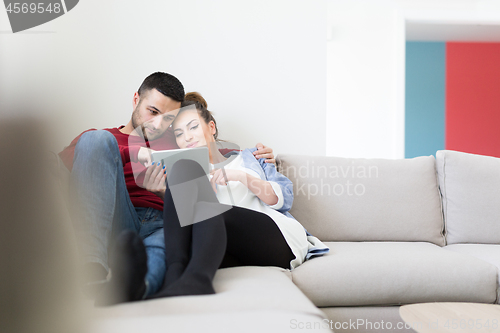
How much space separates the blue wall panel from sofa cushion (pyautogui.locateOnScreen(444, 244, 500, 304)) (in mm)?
2274

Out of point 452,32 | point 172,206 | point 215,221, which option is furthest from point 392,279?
point 452,32

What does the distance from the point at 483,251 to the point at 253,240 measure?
0.97 metres

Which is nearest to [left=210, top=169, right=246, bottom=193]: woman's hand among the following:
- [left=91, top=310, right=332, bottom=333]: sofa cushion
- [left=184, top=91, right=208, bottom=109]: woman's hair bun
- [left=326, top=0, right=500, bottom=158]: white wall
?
[left=184, top=91, right=208, bottom=109]: woman's hair bun

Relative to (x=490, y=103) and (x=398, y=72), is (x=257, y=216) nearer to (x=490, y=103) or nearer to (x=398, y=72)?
(x=398, y=72)

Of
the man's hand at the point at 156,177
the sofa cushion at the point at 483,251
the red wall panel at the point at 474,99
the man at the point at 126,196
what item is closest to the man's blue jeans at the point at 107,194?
the man at the point at 126,196

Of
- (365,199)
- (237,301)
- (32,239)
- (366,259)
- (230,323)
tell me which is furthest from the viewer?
(365,199)

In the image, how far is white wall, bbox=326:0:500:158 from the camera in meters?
2.72

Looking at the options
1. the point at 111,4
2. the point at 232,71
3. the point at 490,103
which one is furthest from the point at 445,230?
the point at 490,103

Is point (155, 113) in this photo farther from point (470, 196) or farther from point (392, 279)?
point (470, 196)

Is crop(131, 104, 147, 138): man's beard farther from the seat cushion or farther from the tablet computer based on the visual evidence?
the seat cushion

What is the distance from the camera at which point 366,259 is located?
1.20 m

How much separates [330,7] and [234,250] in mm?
2307

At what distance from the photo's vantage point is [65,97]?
0.59 feet

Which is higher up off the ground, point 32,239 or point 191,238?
point 32,239
